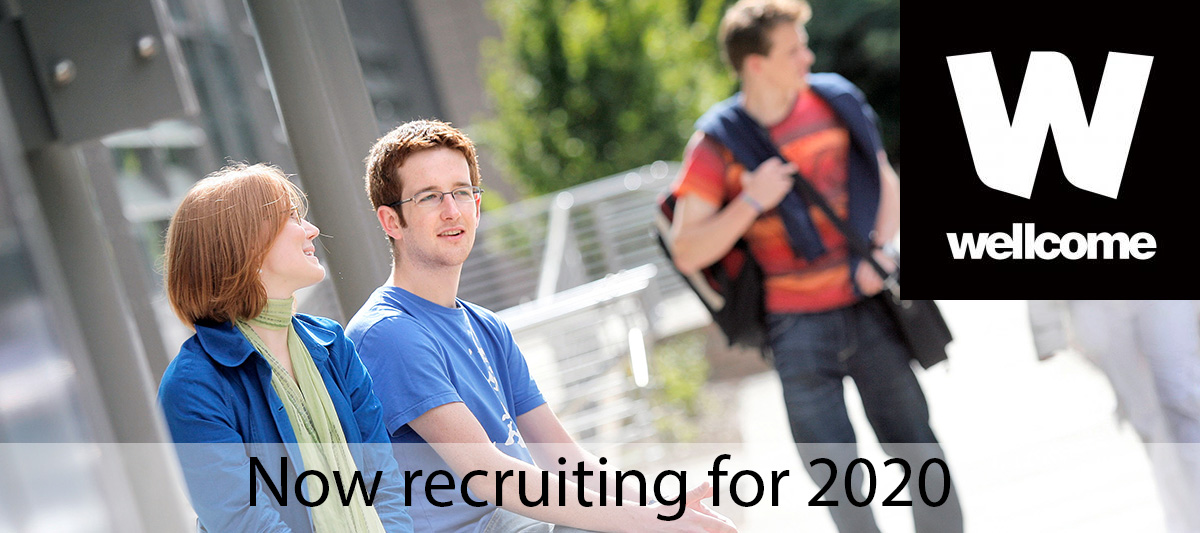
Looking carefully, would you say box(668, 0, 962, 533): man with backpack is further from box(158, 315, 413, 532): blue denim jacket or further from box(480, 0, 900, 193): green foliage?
box(480, 0, 900, 193): green foliage

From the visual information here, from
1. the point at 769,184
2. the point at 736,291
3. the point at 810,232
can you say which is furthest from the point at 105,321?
the point at 810,232

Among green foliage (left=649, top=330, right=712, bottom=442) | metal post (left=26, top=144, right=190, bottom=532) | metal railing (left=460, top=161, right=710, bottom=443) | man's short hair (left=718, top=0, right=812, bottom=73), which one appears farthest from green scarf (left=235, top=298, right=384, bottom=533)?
green foliage (left=649, top=330, right=712, bottom=442)

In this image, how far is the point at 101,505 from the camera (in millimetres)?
3258

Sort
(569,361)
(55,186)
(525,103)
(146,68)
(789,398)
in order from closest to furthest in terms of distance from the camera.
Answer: (146,68) → (55,186) → (789,398) → (569,361) → (525,103)

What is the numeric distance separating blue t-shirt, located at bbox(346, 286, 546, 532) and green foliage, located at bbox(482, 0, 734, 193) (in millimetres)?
9613

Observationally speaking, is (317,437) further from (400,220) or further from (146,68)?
(146,68)

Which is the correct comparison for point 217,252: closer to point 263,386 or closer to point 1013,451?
point 263,386

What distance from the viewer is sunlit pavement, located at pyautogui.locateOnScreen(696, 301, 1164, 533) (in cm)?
435

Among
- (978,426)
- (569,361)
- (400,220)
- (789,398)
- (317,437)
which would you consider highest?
(400,220)

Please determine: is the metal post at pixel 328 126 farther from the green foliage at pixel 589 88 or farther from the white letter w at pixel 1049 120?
the green foliage at pixel 589 88

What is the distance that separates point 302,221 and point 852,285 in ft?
6.59

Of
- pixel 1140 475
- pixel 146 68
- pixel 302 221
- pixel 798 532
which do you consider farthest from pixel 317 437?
pixel 1140 475

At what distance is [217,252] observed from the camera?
6.47ft

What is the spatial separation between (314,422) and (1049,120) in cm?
347
